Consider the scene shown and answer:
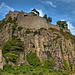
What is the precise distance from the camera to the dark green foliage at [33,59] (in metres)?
28.5

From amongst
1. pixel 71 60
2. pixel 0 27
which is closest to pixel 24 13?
pixel 0 27

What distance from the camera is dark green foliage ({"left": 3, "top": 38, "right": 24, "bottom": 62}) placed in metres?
27.3

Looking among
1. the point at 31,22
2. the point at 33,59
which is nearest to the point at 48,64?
the point at 33,59

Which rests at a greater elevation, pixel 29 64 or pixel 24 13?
pixel 24 13

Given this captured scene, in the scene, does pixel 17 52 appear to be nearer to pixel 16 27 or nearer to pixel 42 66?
pixel 42 66

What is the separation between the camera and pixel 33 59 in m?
28.8

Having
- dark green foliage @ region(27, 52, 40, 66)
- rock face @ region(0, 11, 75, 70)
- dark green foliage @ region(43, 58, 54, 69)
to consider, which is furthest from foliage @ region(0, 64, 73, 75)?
rock face @ region(0, 11, 75, 70)

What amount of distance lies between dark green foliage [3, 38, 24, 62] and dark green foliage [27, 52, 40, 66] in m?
2.87

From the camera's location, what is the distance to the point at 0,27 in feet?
142

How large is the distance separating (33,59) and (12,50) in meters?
5.66

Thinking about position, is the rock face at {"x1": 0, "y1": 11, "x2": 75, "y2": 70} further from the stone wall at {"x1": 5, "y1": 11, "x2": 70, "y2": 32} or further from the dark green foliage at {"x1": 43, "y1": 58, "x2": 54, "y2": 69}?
the dark green foliage at {"x1": 43, "y1": 58, "x2": 54, "y2": 69}

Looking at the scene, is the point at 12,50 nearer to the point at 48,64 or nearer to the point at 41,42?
the point at 41,42

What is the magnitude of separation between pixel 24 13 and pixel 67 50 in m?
18.5

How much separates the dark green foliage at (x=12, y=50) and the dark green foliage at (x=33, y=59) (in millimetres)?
2865
